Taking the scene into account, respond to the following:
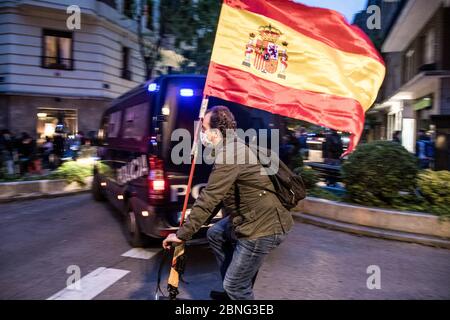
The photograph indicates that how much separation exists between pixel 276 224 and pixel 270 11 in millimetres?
2002

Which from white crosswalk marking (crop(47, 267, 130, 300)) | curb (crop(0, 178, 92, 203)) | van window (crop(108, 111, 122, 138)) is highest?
van window (crop(108, 111, 122, 138))

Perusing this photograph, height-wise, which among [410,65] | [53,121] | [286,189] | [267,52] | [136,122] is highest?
[410,65]

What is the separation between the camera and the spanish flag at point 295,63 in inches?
139

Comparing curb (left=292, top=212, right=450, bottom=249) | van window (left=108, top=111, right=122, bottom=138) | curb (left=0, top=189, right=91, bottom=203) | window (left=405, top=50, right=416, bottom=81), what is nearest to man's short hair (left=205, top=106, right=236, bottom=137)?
van window (left=108, top=111, right=122, bottom=138)

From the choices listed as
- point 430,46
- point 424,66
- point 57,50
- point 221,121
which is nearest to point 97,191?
point 221,121

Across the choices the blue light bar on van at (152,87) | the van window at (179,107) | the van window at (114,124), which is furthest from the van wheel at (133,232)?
the blue light bar on van at (152,87)

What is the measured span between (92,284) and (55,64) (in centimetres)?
1630

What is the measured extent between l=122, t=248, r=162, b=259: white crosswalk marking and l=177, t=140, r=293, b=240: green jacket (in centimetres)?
269

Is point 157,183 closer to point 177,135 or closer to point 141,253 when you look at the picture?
point 177,135

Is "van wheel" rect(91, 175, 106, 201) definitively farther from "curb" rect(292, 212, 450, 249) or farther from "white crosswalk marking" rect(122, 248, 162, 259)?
"curb" rect(292, 212, 450, 249)

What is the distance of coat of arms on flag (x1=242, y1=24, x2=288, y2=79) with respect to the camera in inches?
145

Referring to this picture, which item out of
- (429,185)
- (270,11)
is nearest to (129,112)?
(270,11)

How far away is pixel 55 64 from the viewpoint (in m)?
18.3

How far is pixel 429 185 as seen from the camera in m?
6.71
